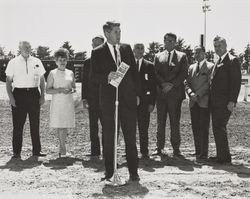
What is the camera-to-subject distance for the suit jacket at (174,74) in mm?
8039

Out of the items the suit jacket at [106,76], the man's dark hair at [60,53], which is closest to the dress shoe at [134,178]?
the suit jacket at [106,76]

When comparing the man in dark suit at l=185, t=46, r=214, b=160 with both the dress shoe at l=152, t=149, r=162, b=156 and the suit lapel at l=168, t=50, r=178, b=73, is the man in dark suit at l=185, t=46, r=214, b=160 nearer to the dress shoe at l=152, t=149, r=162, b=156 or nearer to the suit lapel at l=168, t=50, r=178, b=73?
the suit lapel at l=168, t=50, r=178, b=73

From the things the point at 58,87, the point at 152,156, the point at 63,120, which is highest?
the point at 58,87

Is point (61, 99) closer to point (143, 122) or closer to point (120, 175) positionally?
point (143, 122)

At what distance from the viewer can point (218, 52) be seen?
304 inches

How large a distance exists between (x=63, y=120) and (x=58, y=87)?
0.61m

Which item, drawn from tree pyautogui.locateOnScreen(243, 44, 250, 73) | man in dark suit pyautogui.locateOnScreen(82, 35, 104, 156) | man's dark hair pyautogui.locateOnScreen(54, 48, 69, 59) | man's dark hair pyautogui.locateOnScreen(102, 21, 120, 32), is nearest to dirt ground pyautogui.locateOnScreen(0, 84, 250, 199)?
man in dark suit pyautogui.locateOnScreen(82, 35, 104, 156)

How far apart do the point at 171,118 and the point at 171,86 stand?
607mm

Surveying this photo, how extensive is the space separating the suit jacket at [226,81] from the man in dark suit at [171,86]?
66 cm

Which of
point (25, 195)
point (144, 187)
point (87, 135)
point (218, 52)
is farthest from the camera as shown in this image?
point (87, 135)

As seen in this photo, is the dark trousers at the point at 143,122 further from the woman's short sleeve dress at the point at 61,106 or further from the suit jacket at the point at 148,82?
the woman's short sleeve dress at the point at 61,106

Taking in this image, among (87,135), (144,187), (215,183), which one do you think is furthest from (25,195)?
(87,135)

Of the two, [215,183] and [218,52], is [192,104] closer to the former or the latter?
[218,52]

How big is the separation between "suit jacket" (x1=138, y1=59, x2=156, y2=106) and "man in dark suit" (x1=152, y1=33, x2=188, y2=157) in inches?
7.8
